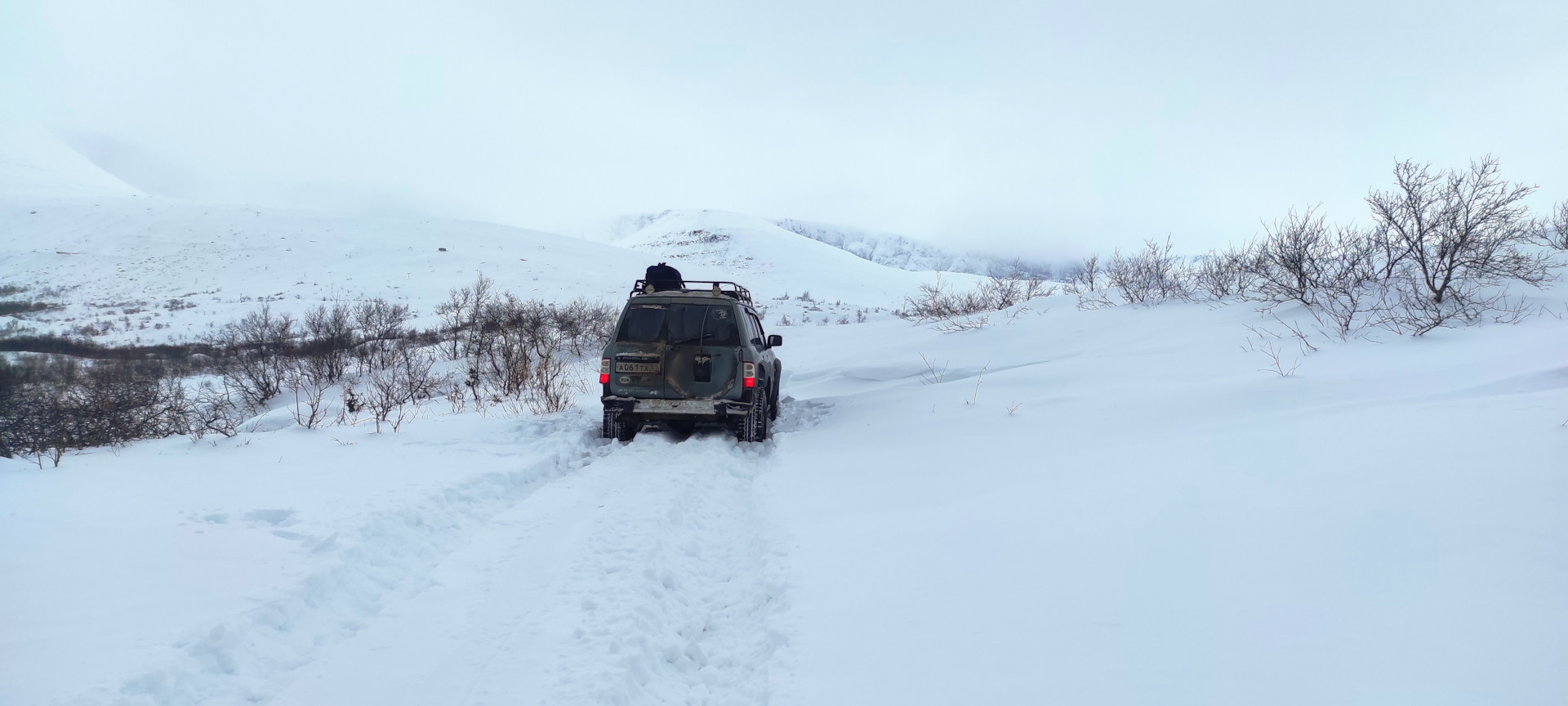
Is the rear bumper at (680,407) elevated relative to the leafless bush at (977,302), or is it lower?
lower

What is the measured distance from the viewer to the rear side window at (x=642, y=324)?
7516mm

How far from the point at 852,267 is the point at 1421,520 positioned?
66.1 metres

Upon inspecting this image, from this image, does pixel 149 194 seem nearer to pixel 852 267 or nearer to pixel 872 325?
pixel 852 267

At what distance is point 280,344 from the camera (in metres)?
14.7

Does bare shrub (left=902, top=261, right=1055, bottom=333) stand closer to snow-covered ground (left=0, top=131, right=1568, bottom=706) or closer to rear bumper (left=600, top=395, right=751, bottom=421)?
snow-covered ground (left=0, top=131, right=1568, bottom=706)

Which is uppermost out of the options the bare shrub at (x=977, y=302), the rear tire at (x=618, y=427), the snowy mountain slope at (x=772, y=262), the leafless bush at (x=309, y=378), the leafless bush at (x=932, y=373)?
the snowy mountain slope at (x=772, y=262)

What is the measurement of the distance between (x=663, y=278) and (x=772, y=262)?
5662 centimetres

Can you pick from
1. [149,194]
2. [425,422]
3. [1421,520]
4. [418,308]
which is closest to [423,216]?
[149,194]

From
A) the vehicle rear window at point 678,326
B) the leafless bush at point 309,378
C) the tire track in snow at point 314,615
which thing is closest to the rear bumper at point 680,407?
the vehicle rear window at point 678,326

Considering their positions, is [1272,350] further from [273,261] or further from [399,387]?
[273,261]

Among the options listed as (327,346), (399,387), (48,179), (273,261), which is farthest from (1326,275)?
(48,179)

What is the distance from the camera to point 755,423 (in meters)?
7.66

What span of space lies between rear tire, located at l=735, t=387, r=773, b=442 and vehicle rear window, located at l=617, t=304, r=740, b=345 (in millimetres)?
750

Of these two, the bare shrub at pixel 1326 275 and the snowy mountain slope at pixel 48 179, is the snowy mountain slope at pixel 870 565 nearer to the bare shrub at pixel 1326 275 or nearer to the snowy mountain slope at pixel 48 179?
the bare shrub at pixel 1326 275
